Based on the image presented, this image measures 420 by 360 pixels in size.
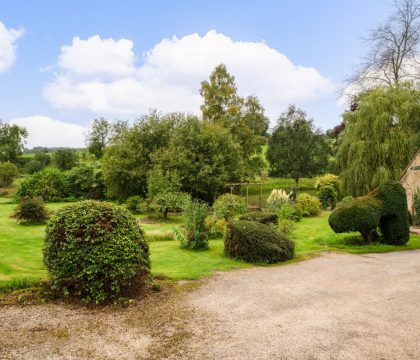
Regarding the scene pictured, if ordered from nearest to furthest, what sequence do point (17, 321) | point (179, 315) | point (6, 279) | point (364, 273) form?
point (17, 321) < point (179, 315) < point (6, 279) < point (364, 273)

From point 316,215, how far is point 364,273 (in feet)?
46.5

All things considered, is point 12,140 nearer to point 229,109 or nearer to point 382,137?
point 229,109

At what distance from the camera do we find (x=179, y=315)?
6.29 m

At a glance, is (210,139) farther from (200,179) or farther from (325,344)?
(325,344)

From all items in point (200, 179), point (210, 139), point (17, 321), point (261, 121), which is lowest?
point (17, 321)

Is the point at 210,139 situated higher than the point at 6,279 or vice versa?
the point at 210,139

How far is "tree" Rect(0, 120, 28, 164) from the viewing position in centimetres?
6160

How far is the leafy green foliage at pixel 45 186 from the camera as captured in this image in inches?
1200

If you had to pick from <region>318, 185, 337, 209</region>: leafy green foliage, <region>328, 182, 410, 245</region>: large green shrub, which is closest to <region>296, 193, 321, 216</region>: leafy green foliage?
<region>318, 185, 337, 209</region>: leafy green foliage

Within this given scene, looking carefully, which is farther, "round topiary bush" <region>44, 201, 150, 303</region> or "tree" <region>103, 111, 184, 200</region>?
"tree" <region>103, 111, 184, 200</region>

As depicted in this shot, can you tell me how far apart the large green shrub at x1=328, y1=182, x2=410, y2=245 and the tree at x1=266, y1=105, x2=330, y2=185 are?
966 inches

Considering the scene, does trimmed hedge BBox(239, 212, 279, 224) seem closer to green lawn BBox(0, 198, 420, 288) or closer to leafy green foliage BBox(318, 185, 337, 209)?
green lawn BBox(0, 198, 420, 288)

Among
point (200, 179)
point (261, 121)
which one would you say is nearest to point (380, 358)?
point (200, 179)

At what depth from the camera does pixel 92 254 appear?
21.9 ft
